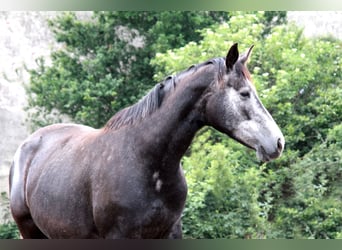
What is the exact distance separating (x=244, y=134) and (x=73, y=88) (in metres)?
4.67

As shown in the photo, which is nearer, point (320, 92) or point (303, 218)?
point (303, 218)

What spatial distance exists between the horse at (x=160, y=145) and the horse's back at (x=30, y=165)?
25.5 inches

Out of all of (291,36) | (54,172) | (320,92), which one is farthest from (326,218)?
(54,172)

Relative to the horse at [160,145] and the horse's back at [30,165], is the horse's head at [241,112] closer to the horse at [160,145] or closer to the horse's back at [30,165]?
the horse at [160,145]

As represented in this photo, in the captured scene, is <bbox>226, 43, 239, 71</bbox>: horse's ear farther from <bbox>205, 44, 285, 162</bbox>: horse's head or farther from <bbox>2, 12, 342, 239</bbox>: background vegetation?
<bbox>2, 12, 342, 239</bbox>: background vegetation

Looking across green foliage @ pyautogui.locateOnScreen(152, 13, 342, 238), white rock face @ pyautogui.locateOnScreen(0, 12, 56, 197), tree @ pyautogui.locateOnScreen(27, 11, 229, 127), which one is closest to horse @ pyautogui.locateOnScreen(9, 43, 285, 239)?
green foliage @ pyautogui.locateOnScreen(152, 13, 342, 238)

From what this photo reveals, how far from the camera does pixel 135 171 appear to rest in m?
2.66

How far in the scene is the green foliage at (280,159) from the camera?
5.39m

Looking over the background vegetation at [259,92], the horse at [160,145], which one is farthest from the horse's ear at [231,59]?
the background vegetation at [259,92]

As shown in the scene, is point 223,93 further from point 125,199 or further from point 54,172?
point 54,172

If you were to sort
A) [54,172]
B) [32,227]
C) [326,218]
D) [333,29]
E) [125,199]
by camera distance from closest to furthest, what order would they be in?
1. [125,199]
2. [54,172]
3. [32,227]
4. [326,218]
5. [333,29]

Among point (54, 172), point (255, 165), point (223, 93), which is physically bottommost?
point (255, 165)

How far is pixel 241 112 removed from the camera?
2611mm

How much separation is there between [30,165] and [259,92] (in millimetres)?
2703
